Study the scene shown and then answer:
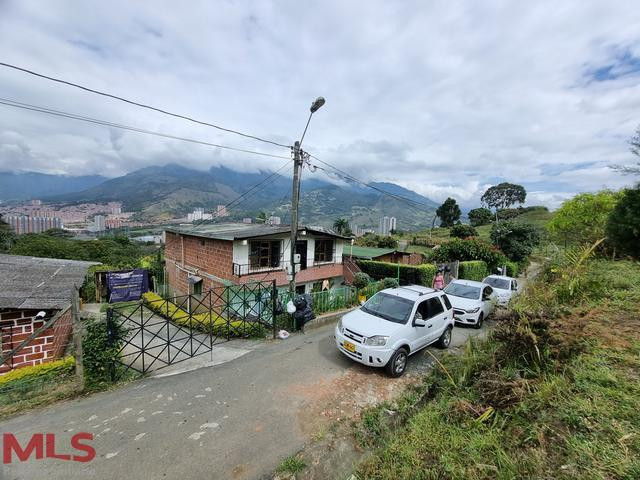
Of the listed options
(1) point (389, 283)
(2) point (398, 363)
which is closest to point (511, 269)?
(1) point (389, 283)

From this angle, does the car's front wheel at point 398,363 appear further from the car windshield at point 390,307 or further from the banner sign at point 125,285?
the banner sign at point 125,285

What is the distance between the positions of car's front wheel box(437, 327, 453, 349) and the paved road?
3.82 ft

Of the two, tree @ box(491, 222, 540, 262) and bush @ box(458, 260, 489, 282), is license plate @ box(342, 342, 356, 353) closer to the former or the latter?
bush @ box(458, 260, 489, 282)

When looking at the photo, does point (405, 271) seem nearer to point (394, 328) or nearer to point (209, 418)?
point (394, 328)

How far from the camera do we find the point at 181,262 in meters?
19.0

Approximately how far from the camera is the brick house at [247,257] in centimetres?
1415

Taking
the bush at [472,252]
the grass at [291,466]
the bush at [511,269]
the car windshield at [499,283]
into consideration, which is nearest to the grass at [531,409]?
the grass at [291,466]

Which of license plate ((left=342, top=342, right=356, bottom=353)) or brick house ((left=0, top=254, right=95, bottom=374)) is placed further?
brick house ((left=0, top=254, right=95, bottom=374))

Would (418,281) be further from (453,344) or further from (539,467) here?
(539,467)

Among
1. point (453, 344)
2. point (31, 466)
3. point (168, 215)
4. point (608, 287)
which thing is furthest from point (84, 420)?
point (168, 215)

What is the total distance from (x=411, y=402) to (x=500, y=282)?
10.5m

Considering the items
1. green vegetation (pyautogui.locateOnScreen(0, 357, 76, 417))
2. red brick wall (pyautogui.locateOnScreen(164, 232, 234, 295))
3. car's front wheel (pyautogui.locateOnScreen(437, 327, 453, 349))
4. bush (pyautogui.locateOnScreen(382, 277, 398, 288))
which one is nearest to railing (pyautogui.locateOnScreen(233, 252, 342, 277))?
red brick wall (pyautogui.locateOnScreen(164, 232, 234, 295))

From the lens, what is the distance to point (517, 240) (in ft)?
75.9

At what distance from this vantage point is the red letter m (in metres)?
3.86
